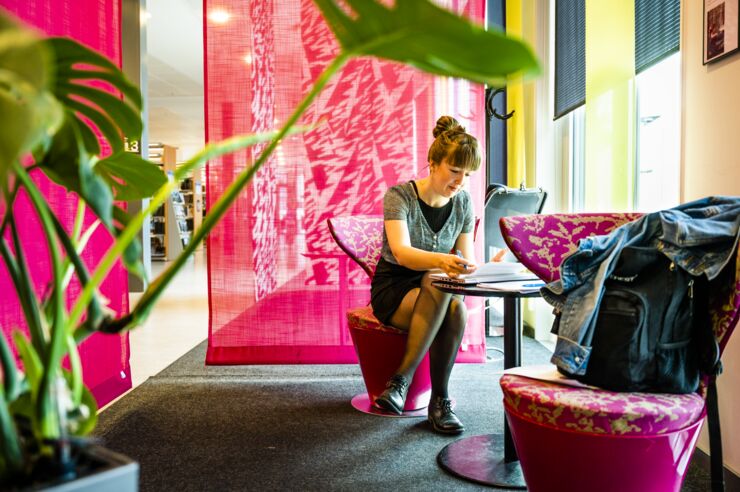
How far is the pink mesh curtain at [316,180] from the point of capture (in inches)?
129

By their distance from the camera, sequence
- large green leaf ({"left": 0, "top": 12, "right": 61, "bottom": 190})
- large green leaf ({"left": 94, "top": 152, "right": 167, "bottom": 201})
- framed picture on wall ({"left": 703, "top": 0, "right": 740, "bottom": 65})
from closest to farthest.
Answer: large green leaf ({"left": 0, "top": 12, "right": 61, "bottom": 190})
large green leaf ({"left": 94, "top": 152, "right": 167, "bottom": 201})
framed picture on wall ({"left": 703, "top": 0, "right": 740, "bottom": 65})

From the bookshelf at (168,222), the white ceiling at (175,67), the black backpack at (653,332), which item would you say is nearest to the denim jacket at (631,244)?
the black backpack at (653,332)

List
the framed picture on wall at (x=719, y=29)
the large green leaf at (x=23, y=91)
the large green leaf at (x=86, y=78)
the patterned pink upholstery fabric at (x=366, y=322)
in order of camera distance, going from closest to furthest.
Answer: the large green leaf at (x=23, y=91) < the large green leaf at (x=86, y=78) < the framed picture on wall at (x=719, y=29) < the patterned pink upholstery fabric at (x=366, y=322)

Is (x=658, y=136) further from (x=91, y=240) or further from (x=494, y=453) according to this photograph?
(x=91, y=240)

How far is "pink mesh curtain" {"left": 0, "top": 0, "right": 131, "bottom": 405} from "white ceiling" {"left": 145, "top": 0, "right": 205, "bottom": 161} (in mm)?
3592

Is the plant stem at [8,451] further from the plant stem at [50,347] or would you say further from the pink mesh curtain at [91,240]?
the pink mesh curtain at [91,240]

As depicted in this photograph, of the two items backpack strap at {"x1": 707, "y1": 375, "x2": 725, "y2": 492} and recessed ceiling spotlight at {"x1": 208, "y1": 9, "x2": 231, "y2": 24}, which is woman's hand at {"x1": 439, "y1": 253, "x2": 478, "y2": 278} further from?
recessed ceiling spotlight at {"x1": 208, "y1": 9, "x2": 231, "y2": 24}

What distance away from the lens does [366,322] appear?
2562 millimetres

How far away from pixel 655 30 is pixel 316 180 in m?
1.76

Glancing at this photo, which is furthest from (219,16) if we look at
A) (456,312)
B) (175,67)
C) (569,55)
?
(175,67)

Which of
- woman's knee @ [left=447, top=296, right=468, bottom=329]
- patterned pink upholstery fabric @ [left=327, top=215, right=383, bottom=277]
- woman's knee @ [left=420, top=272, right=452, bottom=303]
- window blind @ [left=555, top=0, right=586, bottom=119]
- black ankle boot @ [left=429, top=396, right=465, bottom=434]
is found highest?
window blind @ [left=555, top=0, right=586, bottom=119]

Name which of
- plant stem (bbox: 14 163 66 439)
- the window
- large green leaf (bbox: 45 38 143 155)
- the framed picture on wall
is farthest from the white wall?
plant stem (bbox: 14 163 66 439)

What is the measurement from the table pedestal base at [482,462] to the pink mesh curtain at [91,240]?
147cm

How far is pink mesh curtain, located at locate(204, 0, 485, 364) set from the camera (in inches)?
129
